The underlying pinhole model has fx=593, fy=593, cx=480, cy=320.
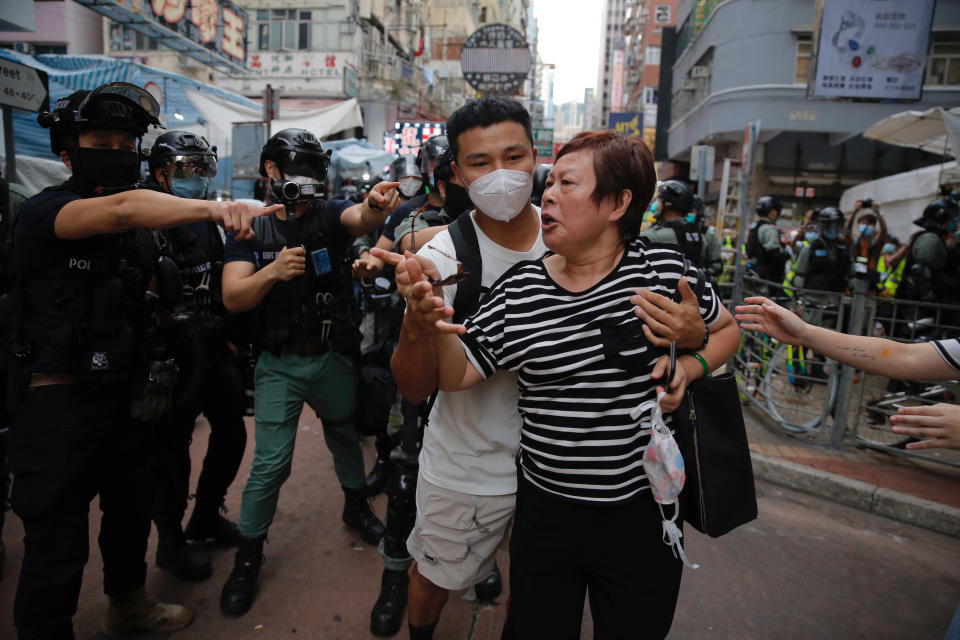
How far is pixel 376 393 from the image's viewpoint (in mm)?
3012

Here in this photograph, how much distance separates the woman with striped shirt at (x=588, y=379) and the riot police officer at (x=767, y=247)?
720cm

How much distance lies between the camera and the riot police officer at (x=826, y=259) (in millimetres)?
6938

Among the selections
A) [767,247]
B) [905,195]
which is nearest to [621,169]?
[767,247]

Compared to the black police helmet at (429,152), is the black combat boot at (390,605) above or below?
below

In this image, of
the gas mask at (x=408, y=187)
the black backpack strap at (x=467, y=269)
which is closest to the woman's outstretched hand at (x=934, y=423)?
the black backpack strap at (x=467, y=269)

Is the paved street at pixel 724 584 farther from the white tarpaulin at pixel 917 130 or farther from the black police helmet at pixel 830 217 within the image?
the white tarpaulin at pixel 917 130

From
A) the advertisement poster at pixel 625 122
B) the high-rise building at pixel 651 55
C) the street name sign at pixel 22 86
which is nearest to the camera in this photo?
the street name sign at pixel 22 86

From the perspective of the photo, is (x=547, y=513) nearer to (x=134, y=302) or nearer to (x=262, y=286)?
(x=262, y=286)

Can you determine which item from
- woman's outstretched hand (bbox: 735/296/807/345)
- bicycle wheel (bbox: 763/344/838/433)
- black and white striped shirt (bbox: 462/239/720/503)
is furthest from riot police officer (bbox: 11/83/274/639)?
bicycle wheel (bbox: 763/344/838/433)

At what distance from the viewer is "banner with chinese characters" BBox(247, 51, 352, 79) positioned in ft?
80.3

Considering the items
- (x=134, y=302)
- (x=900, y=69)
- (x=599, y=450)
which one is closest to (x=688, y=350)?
(x=599, y=450)

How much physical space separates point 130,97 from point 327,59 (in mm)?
24978

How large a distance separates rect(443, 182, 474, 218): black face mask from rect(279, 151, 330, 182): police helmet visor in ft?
2.13

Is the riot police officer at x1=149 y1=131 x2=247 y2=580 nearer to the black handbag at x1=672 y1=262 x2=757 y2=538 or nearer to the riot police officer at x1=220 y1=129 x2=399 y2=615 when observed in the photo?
the riot police officer at x1=220 y1=129 x2=399 y2=615
